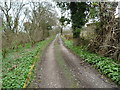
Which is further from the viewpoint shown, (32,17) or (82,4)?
(32,17)

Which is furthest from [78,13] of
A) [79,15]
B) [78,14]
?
[79,15]

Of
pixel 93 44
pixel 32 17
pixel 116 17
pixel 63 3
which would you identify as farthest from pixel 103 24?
pixel 32 17

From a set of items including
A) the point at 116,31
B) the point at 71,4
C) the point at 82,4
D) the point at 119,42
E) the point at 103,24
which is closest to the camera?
the point at 119,42

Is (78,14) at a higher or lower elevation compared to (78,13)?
lower

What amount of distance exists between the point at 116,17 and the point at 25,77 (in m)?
7.07

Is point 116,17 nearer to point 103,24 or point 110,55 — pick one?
point 103,24

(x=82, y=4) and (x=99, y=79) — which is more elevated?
(x=82, y=4)

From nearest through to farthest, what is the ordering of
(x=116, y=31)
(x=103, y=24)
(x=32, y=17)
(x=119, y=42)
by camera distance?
(x=119, y=42), (x=116, y=31), (x=103, y=24), (x=32, y=17)

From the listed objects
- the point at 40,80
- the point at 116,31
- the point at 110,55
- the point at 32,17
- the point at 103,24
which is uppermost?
the point at 32,17

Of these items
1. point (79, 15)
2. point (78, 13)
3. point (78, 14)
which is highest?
point (78, 13)

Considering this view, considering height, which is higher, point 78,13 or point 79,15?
point 78,13

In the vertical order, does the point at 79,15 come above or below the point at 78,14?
below

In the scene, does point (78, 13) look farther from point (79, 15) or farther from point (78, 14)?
point (79, 15)

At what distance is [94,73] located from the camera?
457cm
